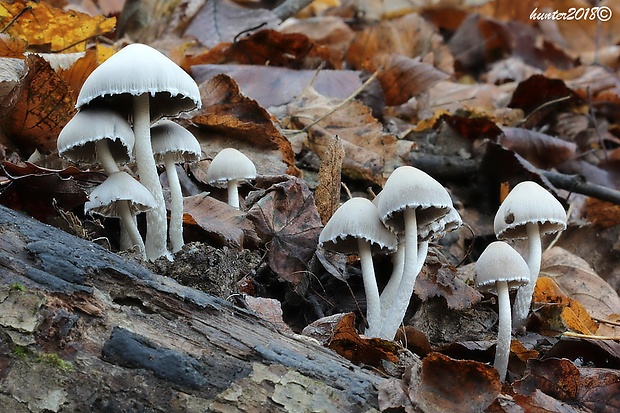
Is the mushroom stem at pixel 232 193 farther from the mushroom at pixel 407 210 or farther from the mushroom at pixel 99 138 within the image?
the mushroom at pixel 407 210

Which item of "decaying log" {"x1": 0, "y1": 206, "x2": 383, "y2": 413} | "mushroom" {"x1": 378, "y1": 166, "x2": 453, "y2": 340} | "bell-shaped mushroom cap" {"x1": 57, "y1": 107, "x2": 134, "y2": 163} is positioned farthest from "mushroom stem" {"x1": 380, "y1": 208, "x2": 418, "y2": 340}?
"bell-shaped mushroom cap" {"x1": 57, "y1": 107, "x2": 134, "y2": 163}

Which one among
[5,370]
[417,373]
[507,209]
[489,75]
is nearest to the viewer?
[5,370]

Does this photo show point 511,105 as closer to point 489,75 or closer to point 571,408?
point 489,75

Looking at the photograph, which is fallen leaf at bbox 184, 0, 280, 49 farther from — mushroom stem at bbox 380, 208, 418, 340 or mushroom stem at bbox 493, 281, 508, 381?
mushroom stem at bbox 493, 281, 508, 381

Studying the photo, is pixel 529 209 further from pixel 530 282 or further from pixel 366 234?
pixel 366 234

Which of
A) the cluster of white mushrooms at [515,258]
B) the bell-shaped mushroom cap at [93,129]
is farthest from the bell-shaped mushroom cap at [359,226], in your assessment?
the bell-shaped mushroom cap at [93,129]

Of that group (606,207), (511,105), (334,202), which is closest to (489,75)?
(511,105)
